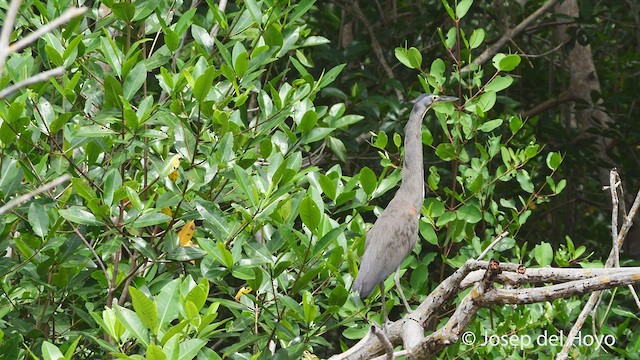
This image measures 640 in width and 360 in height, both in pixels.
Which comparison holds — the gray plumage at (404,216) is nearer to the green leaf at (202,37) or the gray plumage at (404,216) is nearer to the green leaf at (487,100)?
the green leaf at (487,100)

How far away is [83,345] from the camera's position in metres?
3.39

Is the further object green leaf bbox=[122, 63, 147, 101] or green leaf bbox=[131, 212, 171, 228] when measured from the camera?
green leaf bbox=[122, 63, 147, 101]

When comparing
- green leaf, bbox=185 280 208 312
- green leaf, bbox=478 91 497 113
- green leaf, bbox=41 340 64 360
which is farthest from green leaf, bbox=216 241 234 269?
green leaf, bbox=478 91 497 113

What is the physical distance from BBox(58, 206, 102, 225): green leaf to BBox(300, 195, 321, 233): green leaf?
0.64 meters

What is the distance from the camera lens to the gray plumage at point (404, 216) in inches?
152

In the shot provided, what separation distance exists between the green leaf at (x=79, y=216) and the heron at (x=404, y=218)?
123 centimetres

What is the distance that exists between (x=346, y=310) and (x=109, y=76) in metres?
1.36

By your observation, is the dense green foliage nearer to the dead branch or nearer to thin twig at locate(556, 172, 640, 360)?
the dead branch

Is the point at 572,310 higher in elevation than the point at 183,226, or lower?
lower

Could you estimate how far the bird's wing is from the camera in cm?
368

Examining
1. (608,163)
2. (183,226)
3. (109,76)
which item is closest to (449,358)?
(183,226)

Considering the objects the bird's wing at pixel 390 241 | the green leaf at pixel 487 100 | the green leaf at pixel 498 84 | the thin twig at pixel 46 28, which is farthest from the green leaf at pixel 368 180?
the thin twig at pixel 46 28

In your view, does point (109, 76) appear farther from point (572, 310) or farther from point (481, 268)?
point (572, 310)

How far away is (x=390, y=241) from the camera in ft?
13.0
